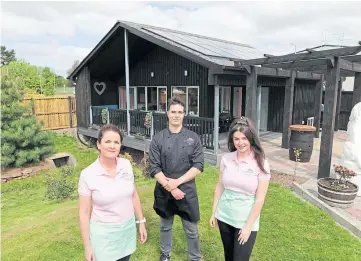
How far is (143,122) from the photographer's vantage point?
30.2ft

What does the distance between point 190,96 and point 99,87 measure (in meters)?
4.47

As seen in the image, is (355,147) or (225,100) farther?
(225,100)

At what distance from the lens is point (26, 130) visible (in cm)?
891

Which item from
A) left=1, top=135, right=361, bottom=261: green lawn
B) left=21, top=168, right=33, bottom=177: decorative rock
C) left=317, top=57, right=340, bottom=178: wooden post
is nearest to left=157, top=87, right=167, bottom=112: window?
left=21, top=168, right=33, bottom=177: decorative rock

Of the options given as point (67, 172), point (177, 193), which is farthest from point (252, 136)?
point (67, 172)

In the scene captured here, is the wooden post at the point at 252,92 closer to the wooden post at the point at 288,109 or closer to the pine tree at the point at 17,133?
the wooden post at the point at 288,109

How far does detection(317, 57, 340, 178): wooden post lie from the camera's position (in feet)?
17.2

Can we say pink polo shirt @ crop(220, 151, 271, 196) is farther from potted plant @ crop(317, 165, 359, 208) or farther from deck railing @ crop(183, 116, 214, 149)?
deck railing @ crop(183, 116, 214, 149)

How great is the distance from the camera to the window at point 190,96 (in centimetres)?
1003

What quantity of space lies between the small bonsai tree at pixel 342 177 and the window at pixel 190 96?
6.07 meters

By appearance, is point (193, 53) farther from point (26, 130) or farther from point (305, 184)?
point (26, 130)

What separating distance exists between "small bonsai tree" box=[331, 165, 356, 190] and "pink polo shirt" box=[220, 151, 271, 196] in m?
2.98

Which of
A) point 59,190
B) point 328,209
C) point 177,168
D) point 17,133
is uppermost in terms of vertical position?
point 177,168

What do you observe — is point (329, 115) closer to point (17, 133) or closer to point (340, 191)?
point (340, 191)
